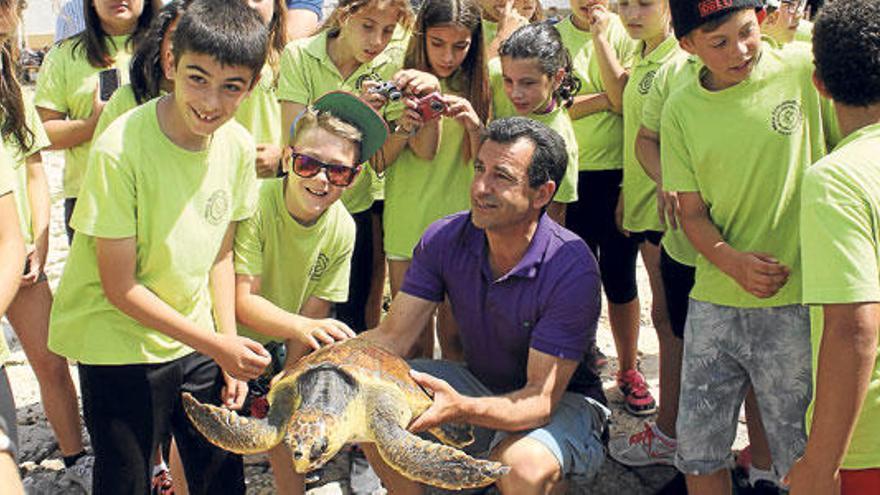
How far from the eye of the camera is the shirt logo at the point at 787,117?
2703mm

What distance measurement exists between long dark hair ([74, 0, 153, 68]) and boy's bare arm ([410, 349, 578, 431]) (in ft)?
6.56

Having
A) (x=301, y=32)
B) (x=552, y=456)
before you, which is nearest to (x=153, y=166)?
(x=552, y=456)

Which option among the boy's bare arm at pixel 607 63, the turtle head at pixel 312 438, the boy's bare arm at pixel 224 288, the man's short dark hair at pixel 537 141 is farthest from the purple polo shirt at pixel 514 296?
the boy's bare arm at pixel 607 63

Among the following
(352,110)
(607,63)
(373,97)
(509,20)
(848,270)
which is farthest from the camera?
(509,20)

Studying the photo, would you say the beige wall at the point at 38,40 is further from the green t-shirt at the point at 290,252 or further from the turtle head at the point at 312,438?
the turtle head at the point at 312,438

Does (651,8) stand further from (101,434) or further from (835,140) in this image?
(101,434)

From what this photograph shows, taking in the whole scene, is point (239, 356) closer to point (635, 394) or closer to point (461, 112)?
point (461, 112)

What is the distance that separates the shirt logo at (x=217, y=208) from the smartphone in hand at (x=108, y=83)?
1.13 meters

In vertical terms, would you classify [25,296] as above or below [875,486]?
below

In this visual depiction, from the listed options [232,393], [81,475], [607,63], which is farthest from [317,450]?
[607,63]

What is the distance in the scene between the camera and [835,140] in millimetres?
2828

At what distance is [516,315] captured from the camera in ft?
9.66

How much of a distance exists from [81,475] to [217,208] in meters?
1.51

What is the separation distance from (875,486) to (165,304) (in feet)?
6.60
